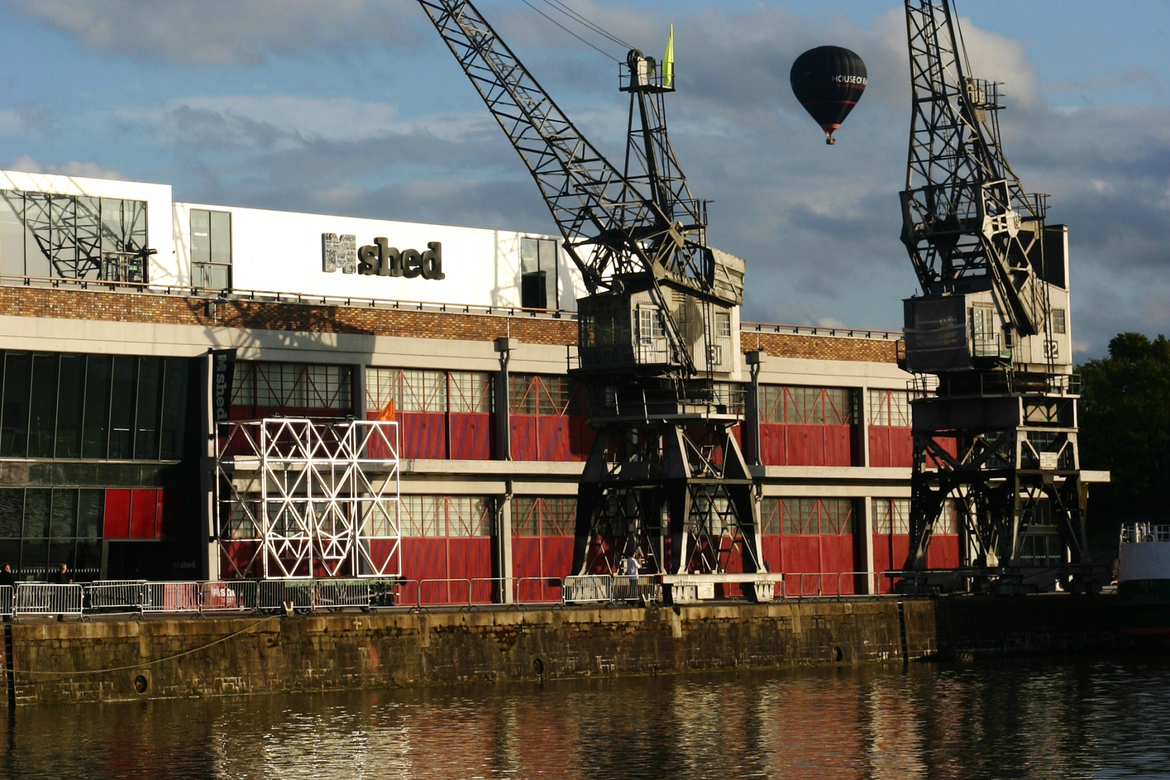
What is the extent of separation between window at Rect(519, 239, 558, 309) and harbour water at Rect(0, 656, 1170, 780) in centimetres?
3144

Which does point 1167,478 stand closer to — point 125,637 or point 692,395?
point 692,395

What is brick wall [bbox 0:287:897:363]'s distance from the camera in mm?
62438

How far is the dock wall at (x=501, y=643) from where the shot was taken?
46.8 m

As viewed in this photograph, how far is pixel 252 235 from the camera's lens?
77125 millimetres

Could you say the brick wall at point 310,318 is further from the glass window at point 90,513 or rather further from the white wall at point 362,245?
the white wall at point 362,245

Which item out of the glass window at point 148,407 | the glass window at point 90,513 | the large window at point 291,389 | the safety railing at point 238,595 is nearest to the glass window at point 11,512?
the glass window at point 90,513

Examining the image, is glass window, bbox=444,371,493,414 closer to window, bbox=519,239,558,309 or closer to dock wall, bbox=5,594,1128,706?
window, bbox=519,239,558,309

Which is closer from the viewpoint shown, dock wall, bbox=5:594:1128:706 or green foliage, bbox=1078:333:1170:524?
dock wall, bbox=5:594:1128:706

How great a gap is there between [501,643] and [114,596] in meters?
11.3

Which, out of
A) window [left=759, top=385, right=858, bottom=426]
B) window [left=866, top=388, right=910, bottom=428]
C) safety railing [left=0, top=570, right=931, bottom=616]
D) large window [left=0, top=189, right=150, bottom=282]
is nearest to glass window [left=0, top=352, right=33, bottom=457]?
large window [left=0, top=189, right=150, bottom=282]

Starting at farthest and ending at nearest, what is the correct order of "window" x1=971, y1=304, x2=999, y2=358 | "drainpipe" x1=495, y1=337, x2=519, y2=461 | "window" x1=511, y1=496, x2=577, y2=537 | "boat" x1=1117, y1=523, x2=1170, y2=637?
1. "window" x1=511, y1=496, x2=577, y2=537
2. "drainpipe" x1=495, y1=337, x2=519, y2=461
3. "window" x1=971, y1=304, x2=999, y2=358
4. "boat" x1=1117, y1=523, x2=1170, y2=637

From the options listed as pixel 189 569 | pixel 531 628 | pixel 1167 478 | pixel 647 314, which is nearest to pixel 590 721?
pixel 531 628

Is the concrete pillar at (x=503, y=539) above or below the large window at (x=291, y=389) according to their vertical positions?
below

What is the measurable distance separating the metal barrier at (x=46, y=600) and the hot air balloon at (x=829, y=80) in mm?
50032
